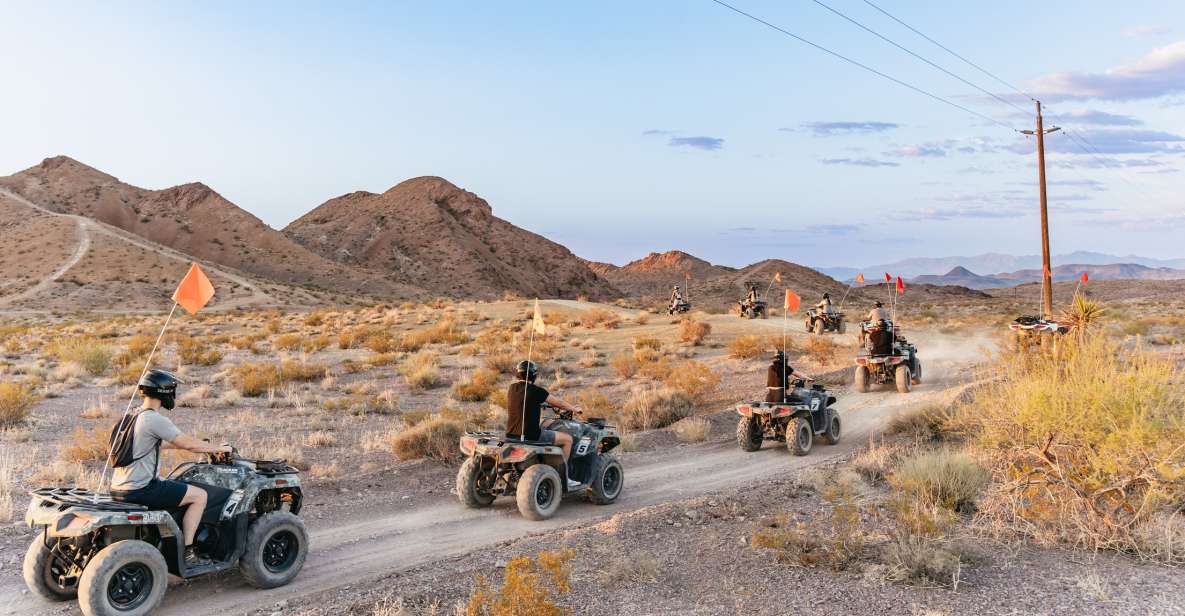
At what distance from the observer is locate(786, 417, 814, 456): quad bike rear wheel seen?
1357 cm

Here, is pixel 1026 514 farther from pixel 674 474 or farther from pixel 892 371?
pixel 892 371

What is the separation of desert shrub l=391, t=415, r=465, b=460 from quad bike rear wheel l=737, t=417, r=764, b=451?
470cm

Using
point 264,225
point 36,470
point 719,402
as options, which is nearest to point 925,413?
point 719,402

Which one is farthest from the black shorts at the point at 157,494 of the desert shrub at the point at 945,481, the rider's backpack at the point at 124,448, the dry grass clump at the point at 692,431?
the dry grass clump at the point at 692,431

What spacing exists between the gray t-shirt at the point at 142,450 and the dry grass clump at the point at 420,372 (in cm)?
1495

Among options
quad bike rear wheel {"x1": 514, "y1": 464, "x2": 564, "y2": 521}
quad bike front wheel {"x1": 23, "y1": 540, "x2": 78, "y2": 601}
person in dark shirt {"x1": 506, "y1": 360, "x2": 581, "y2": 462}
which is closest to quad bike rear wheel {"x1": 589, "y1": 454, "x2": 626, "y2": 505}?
quad bike rear wheel {"x1": 514, "y1": 464, "x2": 564, "y2": 521}

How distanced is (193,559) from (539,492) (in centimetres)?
377

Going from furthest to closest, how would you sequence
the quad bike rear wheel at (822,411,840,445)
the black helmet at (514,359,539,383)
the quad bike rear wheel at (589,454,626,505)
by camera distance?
the quad bike rear wheel at (822,411,840,445) → the quad bike rear wheel at (589,454,626,505) → the black helmet at (514,359,539,383)

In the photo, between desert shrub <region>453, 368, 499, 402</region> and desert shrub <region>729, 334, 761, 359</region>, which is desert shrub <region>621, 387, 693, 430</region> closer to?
desert shrub <region>453, 368, 499, 402</region>

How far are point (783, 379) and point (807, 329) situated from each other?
24.4 metres

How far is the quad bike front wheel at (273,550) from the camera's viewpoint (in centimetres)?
726

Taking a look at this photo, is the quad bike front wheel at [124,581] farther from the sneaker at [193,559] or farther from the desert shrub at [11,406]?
the desert shrub at [11,406]

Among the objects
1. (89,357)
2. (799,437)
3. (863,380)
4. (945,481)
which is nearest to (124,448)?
(945,481)

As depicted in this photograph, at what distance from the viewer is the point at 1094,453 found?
8.48 m
